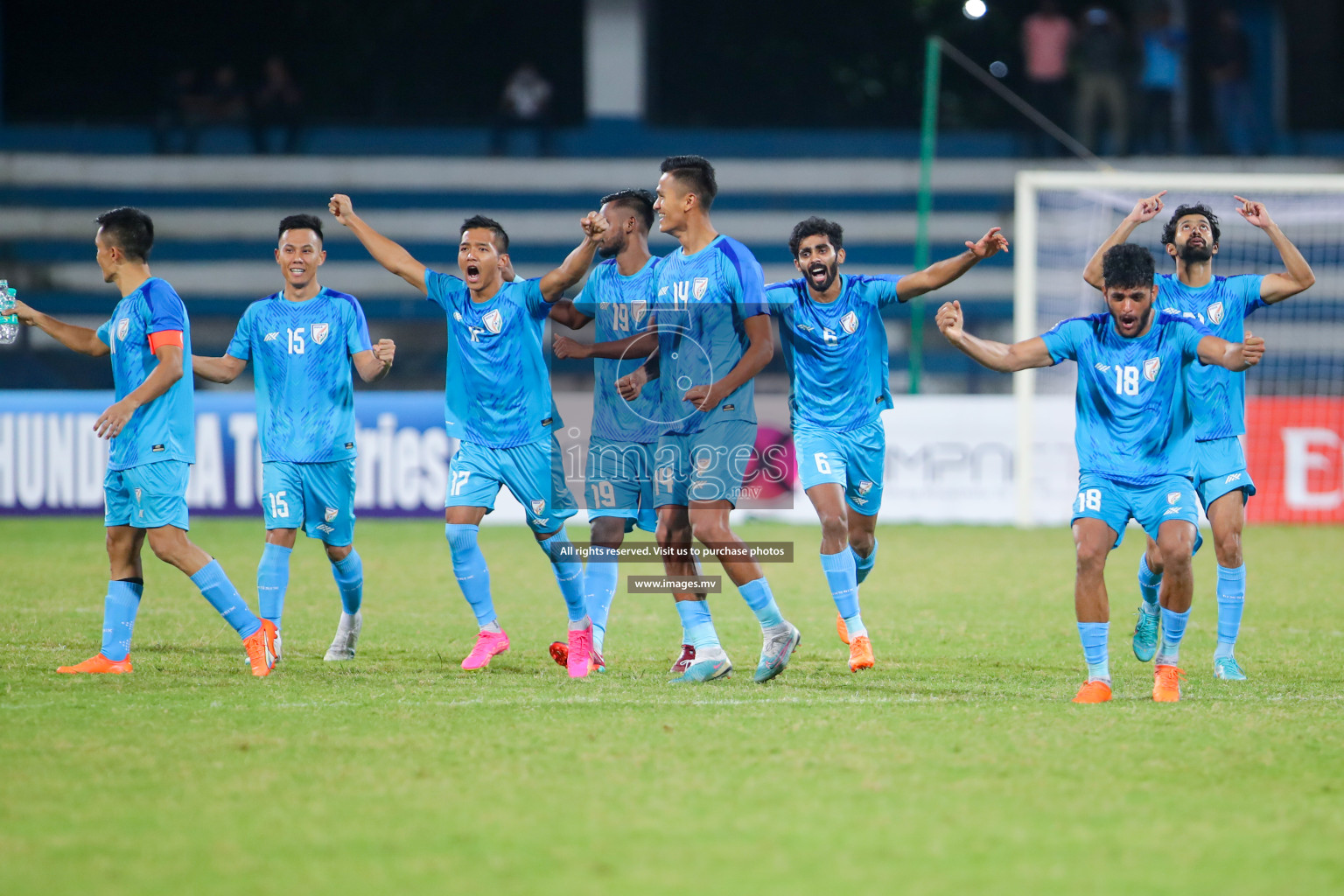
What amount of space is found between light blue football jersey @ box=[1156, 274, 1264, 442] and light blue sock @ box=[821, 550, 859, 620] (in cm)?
198

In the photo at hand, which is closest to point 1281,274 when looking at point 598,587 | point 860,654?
point 860,654

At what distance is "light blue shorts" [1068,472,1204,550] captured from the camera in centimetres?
653

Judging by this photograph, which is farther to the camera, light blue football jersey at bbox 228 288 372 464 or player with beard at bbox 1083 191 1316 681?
light blue football jersey at bbox 228 288 372 464

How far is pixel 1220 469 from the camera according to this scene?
7.62m

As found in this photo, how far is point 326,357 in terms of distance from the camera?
25.5 feet

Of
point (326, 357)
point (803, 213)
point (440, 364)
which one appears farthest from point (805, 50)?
point (326, 357)

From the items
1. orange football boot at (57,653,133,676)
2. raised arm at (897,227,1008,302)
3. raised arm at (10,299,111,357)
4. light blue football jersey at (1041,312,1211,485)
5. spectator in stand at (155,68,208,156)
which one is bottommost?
orange football boot at (57,653,133,676)

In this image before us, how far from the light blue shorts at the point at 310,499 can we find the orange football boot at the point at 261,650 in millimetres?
661

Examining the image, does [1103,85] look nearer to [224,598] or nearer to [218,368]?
[218,368]

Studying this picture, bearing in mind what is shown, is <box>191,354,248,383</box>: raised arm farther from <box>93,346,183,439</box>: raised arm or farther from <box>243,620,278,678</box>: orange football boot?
<box>243,620,278,678</box>: orange football boot

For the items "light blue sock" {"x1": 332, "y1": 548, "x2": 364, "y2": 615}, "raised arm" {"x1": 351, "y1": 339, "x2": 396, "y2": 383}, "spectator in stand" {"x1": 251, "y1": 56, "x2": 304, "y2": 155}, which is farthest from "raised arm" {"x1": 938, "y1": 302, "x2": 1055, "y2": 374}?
"spectator in stand" {"x1": 251, "y1": 56, "x2": 304, "y2": 155}

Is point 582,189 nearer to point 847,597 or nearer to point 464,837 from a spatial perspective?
point 847,597

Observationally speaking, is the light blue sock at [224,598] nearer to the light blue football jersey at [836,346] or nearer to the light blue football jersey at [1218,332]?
the light blue football jersey at [836,346]

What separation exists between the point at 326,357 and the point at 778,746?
3.60 m
